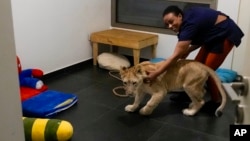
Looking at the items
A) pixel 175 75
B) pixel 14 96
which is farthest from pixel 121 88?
pixel 14 96

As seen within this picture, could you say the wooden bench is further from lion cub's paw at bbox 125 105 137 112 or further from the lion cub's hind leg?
the lion cub's hind leg

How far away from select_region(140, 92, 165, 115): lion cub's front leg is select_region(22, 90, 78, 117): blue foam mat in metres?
0.70

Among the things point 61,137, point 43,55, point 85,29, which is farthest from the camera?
point 85,29

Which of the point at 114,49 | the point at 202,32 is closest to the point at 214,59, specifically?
the point at 202,32

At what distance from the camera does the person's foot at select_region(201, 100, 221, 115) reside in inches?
107

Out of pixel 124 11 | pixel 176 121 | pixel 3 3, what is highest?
pixel 3 3

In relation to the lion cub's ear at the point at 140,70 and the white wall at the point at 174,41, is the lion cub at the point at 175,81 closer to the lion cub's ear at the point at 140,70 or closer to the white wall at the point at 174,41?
the lion cub's ear at the point at 140,70

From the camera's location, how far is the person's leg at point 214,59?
8.59 ft

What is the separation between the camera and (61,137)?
2.09 m

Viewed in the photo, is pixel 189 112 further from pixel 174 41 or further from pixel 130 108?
pixel 174 41

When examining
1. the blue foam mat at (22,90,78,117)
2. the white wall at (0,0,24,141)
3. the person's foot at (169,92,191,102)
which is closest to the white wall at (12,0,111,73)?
the blue foam mat at (22,90,78,117)

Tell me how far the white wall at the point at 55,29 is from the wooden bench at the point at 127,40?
124 mm

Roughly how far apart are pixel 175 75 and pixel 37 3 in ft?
5.36

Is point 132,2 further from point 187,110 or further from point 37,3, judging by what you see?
point 187,110
